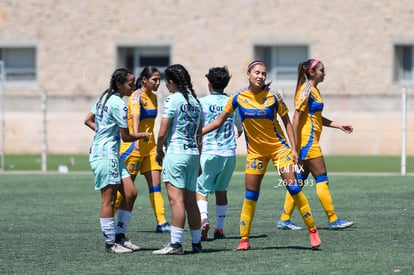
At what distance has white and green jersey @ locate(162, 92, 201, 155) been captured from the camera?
1094cm

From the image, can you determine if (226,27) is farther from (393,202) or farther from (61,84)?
(393,202)

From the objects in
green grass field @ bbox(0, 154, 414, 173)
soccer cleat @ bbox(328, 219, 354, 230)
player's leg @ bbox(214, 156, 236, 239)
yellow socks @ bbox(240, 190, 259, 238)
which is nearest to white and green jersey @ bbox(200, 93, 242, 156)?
player's leg @ bbox(214, 156, 236, 239)

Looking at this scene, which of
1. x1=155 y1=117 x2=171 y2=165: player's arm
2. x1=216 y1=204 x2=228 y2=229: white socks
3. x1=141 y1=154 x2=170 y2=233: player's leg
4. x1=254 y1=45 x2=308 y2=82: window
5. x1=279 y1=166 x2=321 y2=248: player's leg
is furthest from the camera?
x1=254 y1=45 x2=308 y2=82: window

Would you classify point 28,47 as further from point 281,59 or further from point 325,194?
point 325,194

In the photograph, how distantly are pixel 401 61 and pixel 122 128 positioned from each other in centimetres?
2531

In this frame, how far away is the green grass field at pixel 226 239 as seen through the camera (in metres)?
10.1

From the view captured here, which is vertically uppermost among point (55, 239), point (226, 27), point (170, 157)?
point (226, 27)

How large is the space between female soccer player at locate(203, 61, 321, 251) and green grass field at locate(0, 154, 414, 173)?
13842 millimetres

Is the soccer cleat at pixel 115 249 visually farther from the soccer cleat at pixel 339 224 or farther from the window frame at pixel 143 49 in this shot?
the window frame at pixel 143 49

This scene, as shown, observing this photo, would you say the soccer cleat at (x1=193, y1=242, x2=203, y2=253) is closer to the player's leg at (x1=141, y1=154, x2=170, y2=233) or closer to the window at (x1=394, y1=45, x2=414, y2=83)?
the player's leg at (x1=141, y1=154, x2=170, y2=233)

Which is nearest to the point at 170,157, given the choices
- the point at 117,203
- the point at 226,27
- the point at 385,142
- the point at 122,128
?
the point at 122,128

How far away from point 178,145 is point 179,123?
22 cm

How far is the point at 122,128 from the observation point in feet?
36.7

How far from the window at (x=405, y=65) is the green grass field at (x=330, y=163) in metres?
5.88
